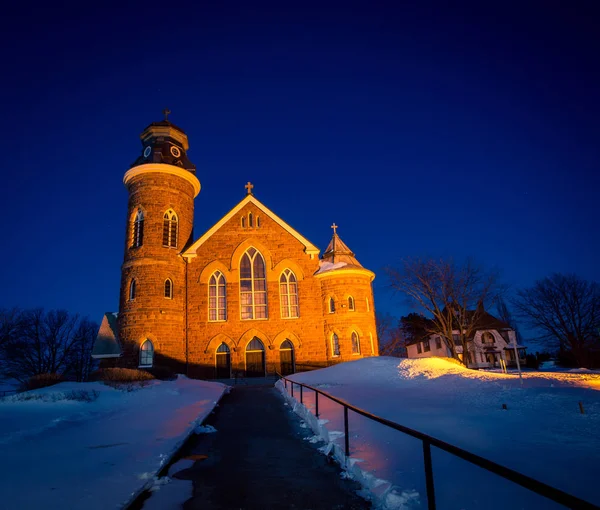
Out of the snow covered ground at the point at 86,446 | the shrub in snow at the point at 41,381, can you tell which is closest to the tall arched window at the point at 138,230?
the shrub in snow at the point at 41,381

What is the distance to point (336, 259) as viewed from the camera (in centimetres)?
2847

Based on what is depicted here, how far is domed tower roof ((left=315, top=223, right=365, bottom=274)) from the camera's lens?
88.2 feet

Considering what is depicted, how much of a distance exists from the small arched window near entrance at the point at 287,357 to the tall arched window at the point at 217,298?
4.30 meters

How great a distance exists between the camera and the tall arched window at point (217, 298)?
26172 mm

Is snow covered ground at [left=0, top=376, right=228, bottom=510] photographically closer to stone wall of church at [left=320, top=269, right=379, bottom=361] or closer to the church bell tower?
the church bell tower

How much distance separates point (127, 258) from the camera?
26312mm

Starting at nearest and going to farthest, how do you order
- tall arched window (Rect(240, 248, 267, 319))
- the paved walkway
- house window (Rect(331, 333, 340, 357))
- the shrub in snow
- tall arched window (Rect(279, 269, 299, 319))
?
the paved walkway, the shrub in snow, house window (Rect(331, 333, 340, 357)), tall arched window (Rect(240, 248, 267, 319)), tall arched window (Rect(279, 269, 299, 319))

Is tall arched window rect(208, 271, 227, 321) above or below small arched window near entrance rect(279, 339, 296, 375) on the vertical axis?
above

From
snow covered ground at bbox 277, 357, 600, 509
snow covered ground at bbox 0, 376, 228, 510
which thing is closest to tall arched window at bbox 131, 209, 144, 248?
snow covered ground at bbox 0, 376, 228, 510

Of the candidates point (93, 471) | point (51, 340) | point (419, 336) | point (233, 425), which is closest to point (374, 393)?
point (233, 425)

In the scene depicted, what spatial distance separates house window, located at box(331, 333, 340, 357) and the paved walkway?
1598cm

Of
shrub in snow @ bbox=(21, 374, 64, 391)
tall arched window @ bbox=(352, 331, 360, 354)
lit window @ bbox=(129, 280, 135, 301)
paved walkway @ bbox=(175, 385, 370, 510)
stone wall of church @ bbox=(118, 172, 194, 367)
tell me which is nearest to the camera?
paved walkway @ bbox=(175, 385, 370, 510)

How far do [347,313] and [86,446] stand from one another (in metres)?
20.2

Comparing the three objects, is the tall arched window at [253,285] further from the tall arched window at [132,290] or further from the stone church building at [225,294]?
the tall arched window at [132,290]
